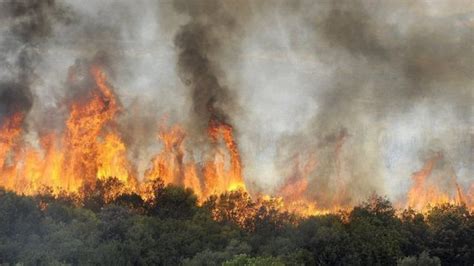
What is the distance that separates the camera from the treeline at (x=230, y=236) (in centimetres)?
5403

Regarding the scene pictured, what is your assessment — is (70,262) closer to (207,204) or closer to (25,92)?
(207,204)

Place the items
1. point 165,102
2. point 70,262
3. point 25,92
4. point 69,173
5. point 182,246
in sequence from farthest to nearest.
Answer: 1. point 165,102
2. point 25,92
3. point 69,173
4. point 182,246
5. point 70,262

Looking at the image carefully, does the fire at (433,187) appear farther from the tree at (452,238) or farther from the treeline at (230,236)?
the tree at (452,238)

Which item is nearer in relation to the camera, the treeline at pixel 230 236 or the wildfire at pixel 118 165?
the treeline at pixel 230 236

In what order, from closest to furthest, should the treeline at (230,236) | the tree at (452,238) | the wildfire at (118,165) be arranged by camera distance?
the treeline at (230,236) < the tree at (452,238) < the wildfire at (118,165)

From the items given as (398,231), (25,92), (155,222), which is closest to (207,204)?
(155,222)

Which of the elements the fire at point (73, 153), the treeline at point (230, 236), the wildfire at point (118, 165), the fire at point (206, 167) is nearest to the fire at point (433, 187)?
the wildfire at point (118, 165)

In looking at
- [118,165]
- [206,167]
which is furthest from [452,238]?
[118,165]

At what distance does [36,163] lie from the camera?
8712 cm

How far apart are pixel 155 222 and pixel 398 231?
25554 mm

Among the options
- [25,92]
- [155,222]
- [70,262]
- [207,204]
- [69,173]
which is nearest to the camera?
[70,262]

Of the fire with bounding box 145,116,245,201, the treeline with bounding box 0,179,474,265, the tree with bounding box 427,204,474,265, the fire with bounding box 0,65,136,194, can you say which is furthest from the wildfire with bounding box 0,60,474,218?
the tree with bounding box 427,204,474,265

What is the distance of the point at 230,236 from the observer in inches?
2515

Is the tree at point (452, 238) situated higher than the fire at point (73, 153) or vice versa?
the fire at point (73, 153)
